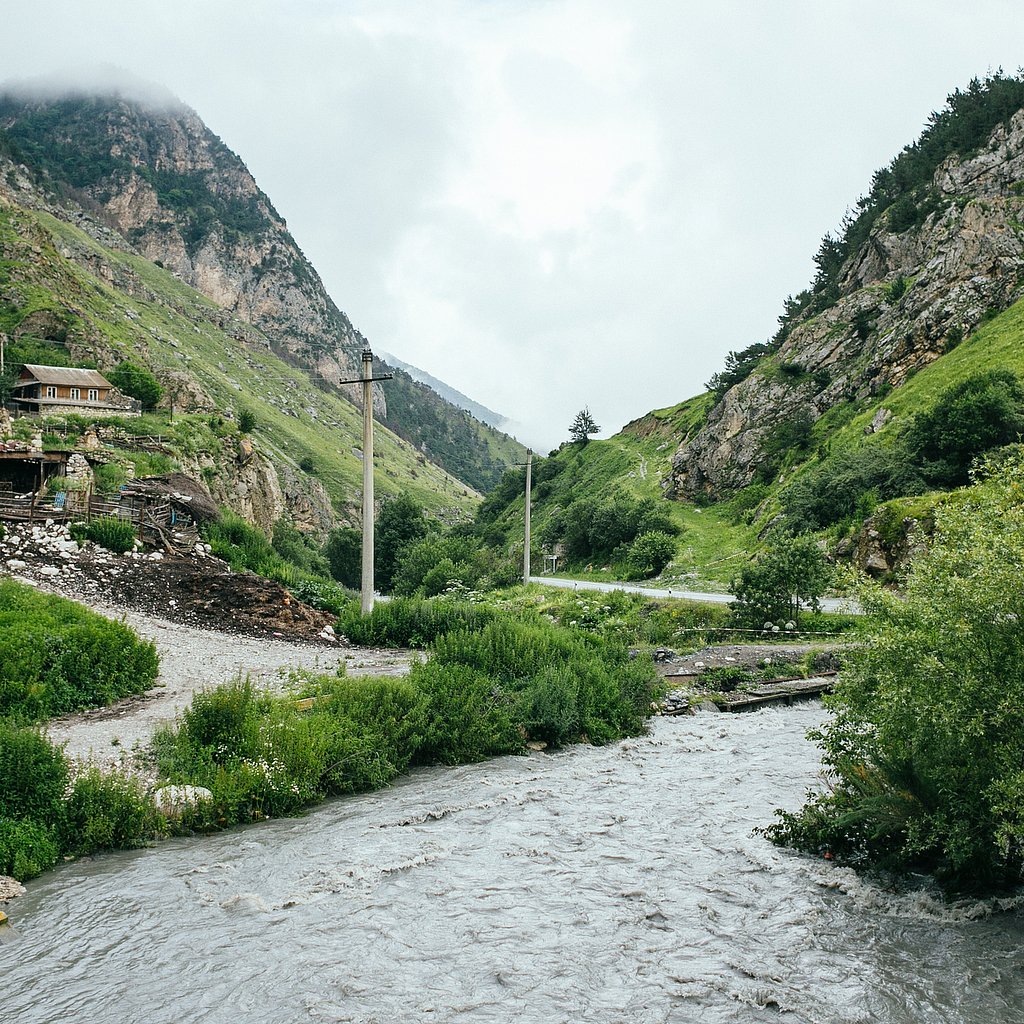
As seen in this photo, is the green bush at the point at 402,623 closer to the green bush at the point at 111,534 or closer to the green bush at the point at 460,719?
the green bush at the point at 460,719

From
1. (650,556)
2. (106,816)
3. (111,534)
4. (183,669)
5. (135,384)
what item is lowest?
(106,816)

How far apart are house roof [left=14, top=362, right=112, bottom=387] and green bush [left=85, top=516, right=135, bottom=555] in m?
49.2

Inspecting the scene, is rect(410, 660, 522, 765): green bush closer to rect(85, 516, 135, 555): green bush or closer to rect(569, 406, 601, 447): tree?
rect(85, 516, 135, 555): green bush

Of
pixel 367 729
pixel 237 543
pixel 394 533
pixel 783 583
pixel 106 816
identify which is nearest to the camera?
pixel 106 816

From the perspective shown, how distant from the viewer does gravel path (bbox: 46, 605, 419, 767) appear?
41.9 feet

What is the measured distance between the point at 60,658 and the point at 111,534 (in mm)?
11376

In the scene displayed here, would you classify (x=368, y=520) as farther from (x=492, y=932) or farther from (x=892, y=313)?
(x=892, y=313)

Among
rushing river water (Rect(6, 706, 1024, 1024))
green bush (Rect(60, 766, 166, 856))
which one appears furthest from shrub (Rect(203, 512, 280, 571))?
rushing river water (Rect(6, 706, 1024, 1024))

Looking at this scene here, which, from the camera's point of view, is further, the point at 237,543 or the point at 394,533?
the point at 394,533

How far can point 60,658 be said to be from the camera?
48.3 feet

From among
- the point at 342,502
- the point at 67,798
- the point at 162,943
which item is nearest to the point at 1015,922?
the point at 162,943

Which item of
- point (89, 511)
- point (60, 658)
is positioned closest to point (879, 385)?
point (89, 511)

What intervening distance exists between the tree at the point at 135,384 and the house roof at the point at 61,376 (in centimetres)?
336

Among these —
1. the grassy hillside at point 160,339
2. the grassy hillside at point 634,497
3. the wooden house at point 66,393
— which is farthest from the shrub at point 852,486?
the grassy hillside at point 160,339
